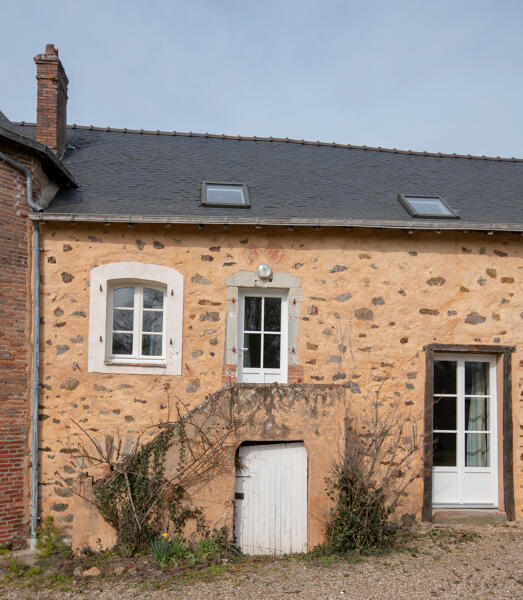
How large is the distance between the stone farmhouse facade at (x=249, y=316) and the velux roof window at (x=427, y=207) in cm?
7

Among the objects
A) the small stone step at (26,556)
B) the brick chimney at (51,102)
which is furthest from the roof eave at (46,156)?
the small stone step at (26,556)

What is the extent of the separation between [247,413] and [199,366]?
127 centimetres

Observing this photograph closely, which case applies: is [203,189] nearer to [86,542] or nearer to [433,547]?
[86,542]

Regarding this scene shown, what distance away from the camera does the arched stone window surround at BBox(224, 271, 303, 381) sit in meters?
7.49

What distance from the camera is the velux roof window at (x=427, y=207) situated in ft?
26.7

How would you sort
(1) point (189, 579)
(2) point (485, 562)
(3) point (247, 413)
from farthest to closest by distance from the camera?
(3) point (247, 413)
(2) point (485, 562)
(1) point (189, 579)

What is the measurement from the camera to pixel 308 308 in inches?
300

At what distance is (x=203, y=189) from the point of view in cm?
841

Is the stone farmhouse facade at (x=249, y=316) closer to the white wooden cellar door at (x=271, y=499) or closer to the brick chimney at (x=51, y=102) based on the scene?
the white wooden cellar door at (x=271, y=499)

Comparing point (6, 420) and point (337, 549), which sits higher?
point (6, 420)

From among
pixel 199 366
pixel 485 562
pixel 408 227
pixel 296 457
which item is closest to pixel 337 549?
pixel 296 457

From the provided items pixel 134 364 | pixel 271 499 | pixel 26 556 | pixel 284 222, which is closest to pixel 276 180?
pixel 284 222

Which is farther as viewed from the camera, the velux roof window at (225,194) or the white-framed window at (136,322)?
the velux roof window at (225,194)

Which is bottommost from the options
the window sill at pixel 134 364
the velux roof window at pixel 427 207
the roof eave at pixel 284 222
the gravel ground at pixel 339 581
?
the gravel ground at pixel 339 581
